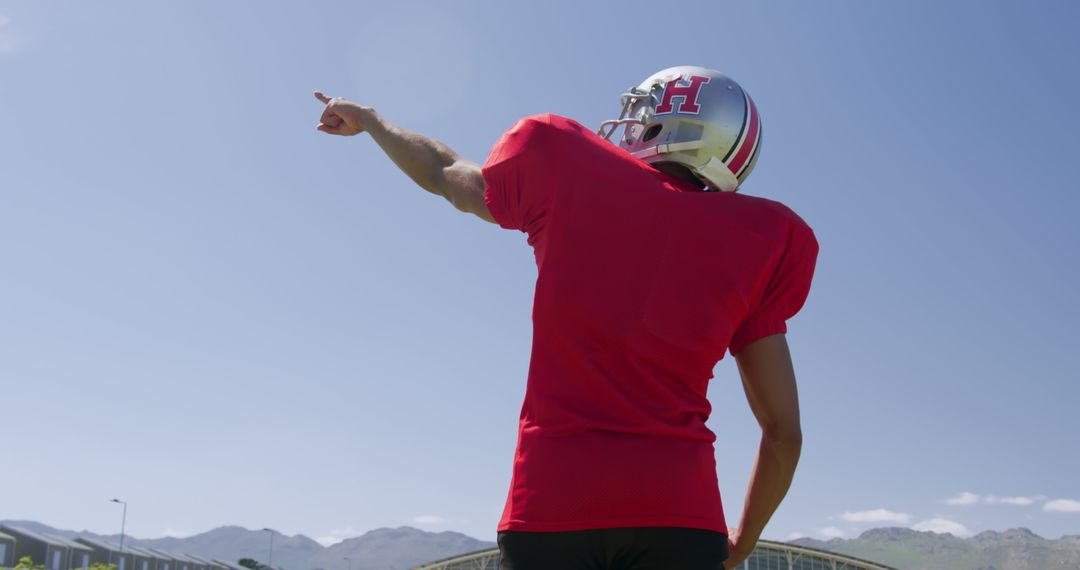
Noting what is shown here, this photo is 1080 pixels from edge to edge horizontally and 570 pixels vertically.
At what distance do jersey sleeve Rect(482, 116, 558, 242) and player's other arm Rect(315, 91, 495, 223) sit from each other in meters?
0.12

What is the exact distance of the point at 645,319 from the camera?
2557mm

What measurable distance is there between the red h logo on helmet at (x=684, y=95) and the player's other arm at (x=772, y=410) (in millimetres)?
718

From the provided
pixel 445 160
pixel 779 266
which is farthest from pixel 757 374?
pixel 445 160

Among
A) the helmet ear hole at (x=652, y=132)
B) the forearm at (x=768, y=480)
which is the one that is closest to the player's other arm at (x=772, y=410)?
the forearm at (x=768, y=480)

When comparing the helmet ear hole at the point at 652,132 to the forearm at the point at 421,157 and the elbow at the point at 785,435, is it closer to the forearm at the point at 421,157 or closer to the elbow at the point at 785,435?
the forearm at the point at 421,157

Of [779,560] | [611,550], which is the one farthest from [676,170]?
[779,560]

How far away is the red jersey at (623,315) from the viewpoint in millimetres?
2428

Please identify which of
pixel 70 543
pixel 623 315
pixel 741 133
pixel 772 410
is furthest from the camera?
pixel 70 543

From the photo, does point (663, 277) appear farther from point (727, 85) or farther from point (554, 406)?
point (727, 85)

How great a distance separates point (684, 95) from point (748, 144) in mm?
269

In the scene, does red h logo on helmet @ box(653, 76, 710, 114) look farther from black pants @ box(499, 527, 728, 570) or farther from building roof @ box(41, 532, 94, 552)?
building roof @ box(41, 532, 94, 552)

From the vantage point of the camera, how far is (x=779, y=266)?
2848 millimetres

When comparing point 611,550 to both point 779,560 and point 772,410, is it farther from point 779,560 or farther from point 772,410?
point 779,560

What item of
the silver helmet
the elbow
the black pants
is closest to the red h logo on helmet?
the silver helmet
